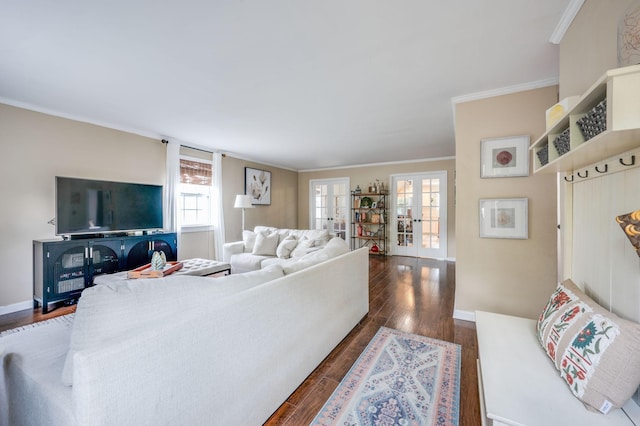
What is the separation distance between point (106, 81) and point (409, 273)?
15.5ft

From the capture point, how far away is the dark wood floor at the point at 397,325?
1.49m

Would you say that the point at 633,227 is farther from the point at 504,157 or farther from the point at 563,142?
the point at 504,157

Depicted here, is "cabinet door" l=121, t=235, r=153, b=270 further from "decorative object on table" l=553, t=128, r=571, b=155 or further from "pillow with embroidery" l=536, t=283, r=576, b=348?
"decorative object on table" l=553, t=128, r=571, b=155

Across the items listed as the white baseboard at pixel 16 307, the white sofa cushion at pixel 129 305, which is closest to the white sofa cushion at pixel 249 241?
the white baseboard at pixel 16 307

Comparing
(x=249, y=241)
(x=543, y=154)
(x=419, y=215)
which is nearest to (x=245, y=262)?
(x=249, y=241)

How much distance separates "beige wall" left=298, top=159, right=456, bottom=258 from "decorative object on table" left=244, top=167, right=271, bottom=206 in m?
1.36

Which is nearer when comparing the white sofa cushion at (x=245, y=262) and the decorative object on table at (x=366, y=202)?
the white sofa cushion at (x=245, y=262)

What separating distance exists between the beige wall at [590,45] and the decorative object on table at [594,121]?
0.38 m

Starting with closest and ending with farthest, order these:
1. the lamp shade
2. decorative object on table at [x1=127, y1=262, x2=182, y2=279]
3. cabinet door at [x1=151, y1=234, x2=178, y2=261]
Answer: decorative object on table at [x1=127, y1=262, x2=182, y2=279]
cabinet door at [x1=151, y1=234, x2=178, y2=261]
the lamp shade

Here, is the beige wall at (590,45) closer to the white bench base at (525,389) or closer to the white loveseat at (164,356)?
the white bench base at (525,389)

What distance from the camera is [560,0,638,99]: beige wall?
1.17 metres

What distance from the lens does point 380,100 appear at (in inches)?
108

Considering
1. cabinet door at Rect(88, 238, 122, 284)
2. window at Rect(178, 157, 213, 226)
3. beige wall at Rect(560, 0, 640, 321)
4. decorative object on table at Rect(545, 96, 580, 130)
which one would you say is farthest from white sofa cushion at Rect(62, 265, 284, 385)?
window at Rect(178, 157, 213, 226)

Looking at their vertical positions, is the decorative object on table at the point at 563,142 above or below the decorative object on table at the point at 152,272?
above
